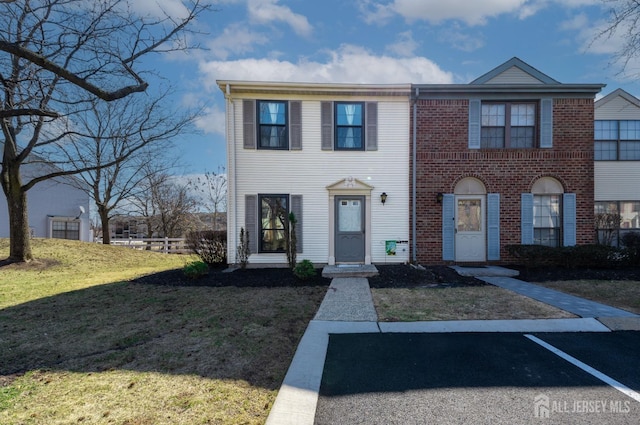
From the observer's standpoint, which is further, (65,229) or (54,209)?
(65,229)

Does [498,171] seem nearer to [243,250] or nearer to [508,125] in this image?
[508,125]

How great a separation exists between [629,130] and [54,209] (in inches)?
1154

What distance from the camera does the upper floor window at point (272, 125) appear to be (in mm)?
9641

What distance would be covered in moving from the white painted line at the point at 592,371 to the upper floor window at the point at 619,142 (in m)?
10.9

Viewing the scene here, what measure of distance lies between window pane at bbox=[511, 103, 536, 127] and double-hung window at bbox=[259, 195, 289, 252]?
24.8 feet

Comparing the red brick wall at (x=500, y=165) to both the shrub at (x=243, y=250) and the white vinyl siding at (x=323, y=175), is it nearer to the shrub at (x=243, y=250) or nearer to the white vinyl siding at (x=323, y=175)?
the white vinyl siding at (x=323, y=175)

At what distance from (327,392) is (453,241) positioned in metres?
8.00

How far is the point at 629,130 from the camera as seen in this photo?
37.8ft

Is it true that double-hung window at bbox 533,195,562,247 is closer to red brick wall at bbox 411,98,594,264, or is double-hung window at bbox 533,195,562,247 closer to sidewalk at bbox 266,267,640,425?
red brick wall at bbox 411,98,594,264

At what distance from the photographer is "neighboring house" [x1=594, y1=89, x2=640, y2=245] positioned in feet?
37.1

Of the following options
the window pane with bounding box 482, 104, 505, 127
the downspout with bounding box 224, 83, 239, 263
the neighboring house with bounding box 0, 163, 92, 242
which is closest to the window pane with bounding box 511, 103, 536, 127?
the window pane with bounding box 482, 104, 505, 127

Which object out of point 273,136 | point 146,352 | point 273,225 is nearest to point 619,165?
point 273,136

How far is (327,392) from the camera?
2900 mm

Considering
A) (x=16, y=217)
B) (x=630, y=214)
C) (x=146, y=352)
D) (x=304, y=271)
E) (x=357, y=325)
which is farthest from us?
(x=630, y=214)
